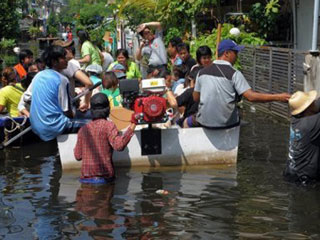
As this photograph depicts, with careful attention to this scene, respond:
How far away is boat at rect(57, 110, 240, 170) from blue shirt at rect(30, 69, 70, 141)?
0.46 meters

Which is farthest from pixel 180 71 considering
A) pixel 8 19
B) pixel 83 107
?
pixel 8 19

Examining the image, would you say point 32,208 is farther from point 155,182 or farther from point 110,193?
point 155,182

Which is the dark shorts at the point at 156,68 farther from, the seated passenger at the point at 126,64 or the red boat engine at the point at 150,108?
the red boat engine at the point at 150,108

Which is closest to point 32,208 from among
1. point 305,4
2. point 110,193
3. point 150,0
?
point 110,193

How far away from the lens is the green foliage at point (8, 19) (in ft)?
119

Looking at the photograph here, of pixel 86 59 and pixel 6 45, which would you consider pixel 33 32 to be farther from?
pixel 86 59

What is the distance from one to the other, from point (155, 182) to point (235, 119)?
1439mm

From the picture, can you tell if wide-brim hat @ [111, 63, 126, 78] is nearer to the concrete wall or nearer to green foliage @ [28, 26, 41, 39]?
the concrete wall

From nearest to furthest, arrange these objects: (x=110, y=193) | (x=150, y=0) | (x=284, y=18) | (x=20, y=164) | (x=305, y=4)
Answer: (x=110, y=193), (x=20, y=164), (x=305, y=4), (x=284, y=18), (x=150, y=0)

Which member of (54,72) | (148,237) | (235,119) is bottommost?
(148,237)

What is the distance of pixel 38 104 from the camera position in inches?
317

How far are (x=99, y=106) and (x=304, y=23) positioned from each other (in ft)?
32.7

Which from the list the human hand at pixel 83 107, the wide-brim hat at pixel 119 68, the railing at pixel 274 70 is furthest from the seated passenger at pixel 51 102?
the railing at pixel 274 70

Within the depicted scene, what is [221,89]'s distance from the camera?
26.0 ft
